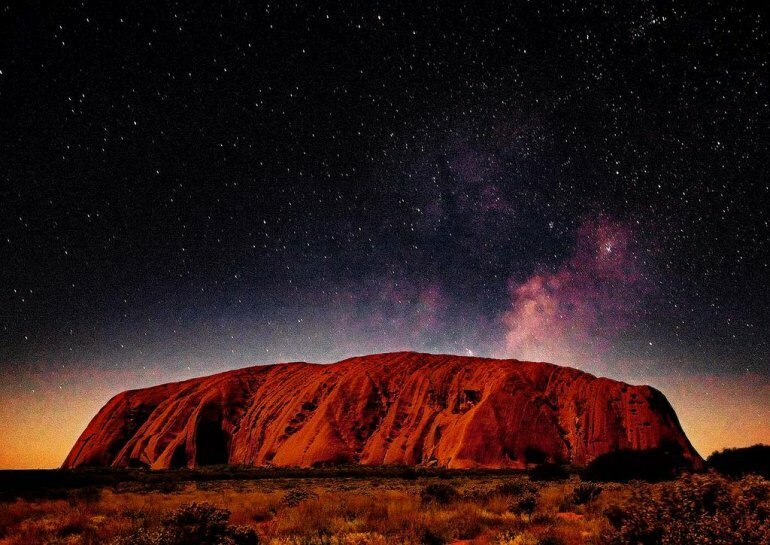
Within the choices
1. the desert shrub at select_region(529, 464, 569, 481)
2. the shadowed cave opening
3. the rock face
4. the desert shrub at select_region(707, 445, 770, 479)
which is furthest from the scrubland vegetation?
the shadowed cave opening

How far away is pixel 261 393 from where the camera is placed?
65.6 meters

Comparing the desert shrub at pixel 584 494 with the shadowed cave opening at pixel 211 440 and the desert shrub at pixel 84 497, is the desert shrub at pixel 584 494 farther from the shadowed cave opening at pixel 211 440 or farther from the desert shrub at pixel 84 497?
the shadowed cave opening at pixel 211 440

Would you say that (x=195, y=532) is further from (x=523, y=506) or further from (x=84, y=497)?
(x=84, y=497)

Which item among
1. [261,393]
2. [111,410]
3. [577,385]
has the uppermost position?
[577,385]

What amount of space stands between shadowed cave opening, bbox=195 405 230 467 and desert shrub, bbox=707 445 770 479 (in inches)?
2108

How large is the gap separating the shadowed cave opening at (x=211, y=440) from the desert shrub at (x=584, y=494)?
52777 millimetres

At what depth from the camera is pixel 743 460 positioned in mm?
28312

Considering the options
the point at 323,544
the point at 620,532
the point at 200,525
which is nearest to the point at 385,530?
the point at 323,544

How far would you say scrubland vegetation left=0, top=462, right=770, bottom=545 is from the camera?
5.68 metres

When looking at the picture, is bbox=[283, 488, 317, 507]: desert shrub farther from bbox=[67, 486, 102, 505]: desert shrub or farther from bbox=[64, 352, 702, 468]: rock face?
bbox=[64, 352, 702, 468]: rock face

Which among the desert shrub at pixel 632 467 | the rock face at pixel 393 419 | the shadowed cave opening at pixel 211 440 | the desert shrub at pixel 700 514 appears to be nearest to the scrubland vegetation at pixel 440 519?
the desert shrub at pixel 700 514

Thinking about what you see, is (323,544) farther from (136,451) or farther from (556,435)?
(136,451)

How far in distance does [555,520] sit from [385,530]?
4.34 meters

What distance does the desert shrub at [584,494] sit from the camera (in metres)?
13.7
